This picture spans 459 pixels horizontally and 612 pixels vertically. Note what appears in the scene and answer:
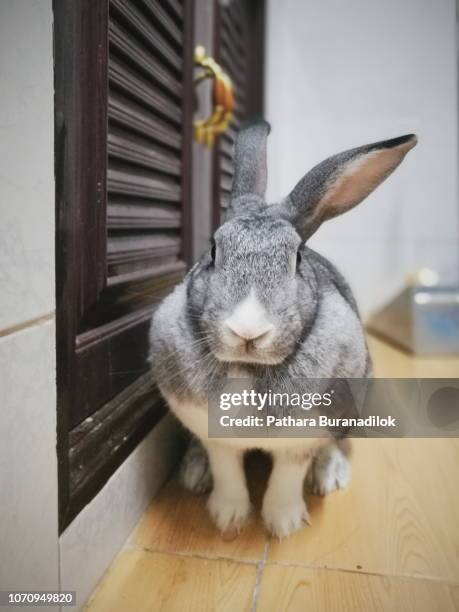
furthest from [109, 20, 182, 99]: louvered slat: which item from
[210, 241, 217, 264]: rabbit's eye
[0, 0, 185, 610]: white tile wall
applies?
[210, 241, 217, 264]: rabbit's eye

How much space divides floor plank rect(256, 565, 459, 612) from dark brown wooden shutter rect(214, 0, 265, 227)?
2.12 feet

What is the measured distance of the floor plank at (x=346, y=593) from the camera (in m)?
0.70

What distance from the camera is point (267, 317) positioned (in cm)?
73

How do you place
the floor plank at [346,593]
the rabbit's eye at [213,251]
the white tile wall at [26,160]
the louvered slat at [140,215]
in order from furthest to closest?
the louvered slat at [140,215] → the rabbit's eye at [213,251] → the floor plank at [346,593] → the white tile wall at [26,160]

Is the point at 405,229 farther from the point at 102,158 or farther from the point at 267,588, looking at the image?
the point at 267,588

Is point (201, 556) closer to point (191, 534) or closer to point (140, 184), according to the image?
point (191, 534)

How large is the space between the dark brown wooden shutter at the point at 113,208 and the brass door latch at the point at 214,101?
0.19 ft

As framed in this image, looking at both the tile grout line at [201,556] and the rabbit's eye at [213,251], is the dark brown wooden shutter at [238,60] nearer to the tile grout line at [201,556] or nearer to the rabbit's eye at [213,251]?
the rabbit's eye at [213,251]

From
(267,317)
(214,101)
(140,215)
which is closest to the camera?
(267,317)

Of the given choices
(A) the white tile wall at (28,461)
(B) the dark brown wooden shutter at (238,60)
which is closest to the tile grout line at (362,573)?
(A) the white tile wall at (28,461)

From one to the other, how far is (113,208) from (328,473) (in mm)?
650

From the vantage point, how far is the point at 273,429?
832 mm

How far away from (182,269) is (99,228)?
Answer: 1.08ft

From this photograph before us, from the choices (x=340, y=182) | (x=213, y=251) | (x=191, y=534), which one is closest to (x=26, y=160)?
(x=213, y=251)
